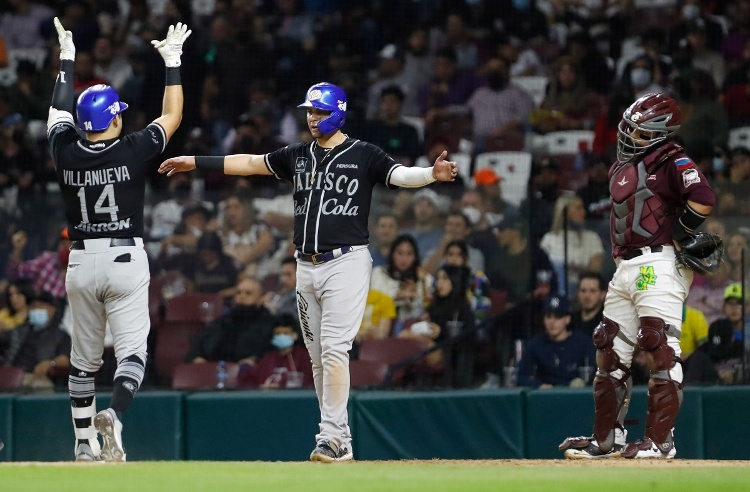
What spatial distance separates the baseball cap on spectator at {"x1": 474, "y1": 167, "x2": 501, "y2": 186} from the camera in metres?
9.98

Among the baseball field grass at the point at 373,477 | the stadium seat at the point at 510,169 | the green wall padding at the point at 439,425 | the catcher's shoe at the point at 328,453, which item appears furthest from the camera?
the stadium seat at the point at 510,169

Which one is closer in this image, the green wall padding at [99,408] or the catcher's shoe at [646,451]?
the catcher's shoe at [646,451]

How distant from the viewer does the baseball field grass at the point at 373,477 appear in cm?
514

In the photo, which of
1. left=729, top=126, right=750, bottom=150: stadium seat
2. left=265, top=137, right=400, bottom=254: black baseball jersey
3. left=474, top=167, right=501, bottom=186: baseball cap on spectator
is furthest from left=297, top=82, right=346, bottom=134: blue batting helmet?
left=729, top=126, right=750, bottom=150: stadium seat

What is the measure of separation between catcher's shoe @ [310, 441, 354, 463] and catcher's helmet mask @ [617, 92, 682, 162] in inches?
86.8

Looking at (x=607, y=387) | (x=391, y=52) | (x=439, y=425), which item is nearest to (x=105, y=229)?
(x=607, y=387)

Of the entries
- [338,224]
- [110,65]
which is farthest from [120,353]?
[110,65]

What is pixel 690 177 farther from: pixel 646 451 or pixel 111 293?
pixel 111 293

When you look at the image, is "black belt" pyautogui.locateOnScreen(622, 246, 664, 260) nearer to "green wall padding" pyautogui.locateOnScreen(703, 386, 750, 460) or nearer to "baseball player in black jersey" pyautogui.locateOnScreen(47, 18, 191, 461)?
"green wall padding" pyautogui.locateOnScreen(703, 386, 750, 460)

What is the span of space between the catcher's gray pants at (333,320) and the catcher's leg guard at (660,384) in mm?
1528

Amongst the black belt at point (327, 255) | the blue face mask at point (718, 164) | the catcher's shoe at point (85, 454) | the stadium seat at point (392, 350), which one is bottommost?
the catcher's shoe at point (85, 454)

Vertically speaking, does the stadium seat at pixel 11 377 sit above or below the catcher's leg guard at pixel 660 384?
below

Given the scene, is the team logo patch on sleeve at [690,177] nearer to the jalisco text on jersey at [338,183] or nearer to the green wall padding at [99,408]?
the jalisco text on jersey at [338,183]

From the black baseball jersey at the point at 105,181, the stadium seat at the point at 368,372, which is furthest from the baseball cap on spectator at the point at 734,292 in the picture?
the black baseball jersey at the point at 105,181
